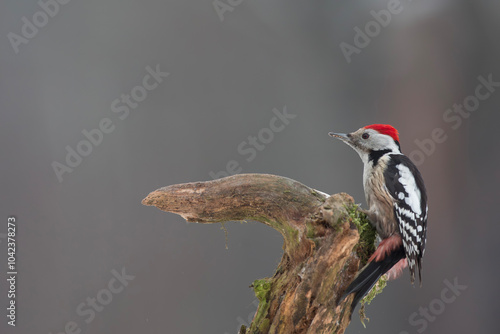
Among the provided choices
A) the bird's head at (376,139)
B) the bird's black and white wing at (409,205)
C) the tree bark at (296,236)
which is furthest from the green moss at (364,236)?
the bird's head at (376,139)

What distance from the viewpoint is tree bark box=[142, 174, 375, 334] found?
1355 millimetres

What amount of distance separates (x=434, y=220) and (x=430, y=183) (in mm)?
215

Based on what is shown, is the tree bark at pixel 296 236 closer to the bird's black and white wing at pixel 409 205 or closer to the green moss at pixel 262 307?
the green moss at pixel 262 307

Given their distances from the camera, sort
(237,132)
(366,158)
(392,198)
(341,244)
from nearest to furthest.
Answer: (341,244) → (392,198) → (366,158) → (237,132)

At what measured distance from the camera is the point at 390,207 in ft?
5.43

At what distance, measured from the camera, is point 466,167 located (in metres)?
2.53

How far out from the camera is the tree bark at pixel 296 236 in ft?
4.45

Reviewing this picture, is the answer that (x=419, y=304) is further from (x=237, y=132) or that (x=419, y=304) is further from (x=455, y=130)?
(x=237, y=132)

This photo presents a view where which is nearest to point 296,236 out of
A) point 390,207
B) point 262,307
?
point 262,307

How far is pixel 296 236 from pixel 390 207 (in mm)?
408

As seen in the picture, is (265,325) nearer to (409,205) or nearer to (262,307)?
(262,307)

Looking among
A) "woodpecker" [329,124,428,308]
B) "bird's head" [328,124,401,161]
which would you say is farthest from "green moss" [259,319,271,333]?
"bird's head" [328,124,401,161]

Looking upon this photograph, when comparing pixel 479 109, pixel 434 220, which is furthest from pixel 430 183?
pixel 479 109

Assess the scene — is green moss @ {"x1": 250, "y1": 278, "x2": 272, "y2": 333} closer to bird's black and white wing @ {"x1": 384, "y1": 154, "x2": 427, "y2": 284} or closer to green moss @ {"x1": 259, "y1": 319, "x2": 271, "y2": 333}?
green moss @ {"x1": 259, "y1": 319, "x2": 271, "y2": 333}
